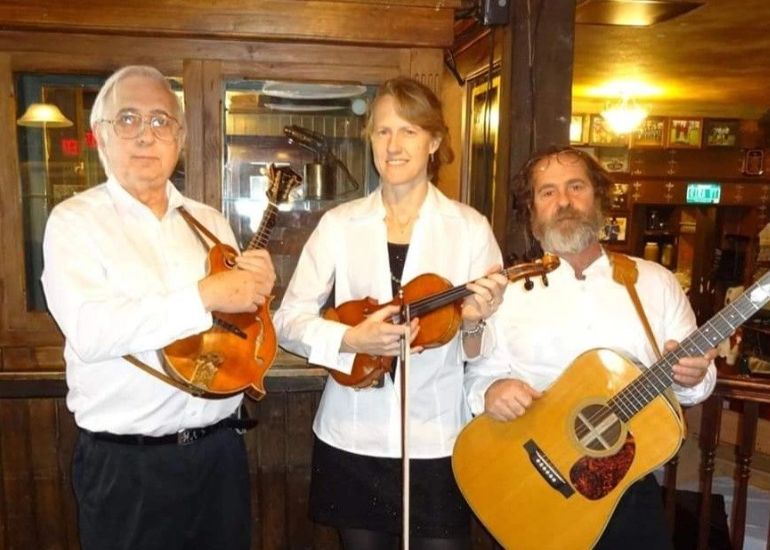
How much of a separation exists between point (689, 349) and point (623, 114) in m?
5.42

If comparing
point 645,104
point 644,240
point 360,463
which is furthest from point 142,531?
point 644,240

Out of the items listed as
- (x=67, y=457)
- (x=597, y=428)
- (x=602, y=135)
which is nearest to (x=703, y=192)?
(x=602, y=135)

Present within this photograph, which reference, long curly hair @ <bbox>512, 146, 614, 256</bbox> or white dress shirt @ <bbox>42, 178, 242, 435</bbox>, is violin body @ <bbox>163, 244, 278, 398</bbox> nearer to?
white dress shirt @ <bbox>42, 178, 242, 435</bbox>

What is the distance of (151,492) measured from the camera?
5.65ft

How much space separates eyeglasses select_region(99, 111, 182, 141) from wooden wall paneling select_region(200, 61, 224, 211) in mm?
872

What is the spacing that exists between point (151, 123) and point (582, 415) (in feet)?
4.63

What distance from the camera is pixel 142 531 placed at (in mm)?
1733

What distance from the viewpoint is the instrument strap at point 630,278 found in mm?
1809

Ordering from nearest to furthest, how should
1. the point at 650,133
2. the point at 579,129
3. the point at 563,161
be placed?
the point at 563,161 → the point at 579,129 → the point at 650,133

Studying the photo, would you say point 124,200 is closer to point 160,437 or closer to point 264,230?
point 264,230

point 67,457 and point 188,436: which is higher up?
point 188,436

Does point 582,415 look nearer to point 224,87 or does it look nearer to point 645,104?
point 224,87

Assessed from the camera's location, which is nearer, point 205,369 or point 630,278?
point 205,369

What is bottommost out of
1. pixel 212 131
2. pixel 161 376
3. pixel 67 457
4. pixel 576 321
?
pixel 67 457
